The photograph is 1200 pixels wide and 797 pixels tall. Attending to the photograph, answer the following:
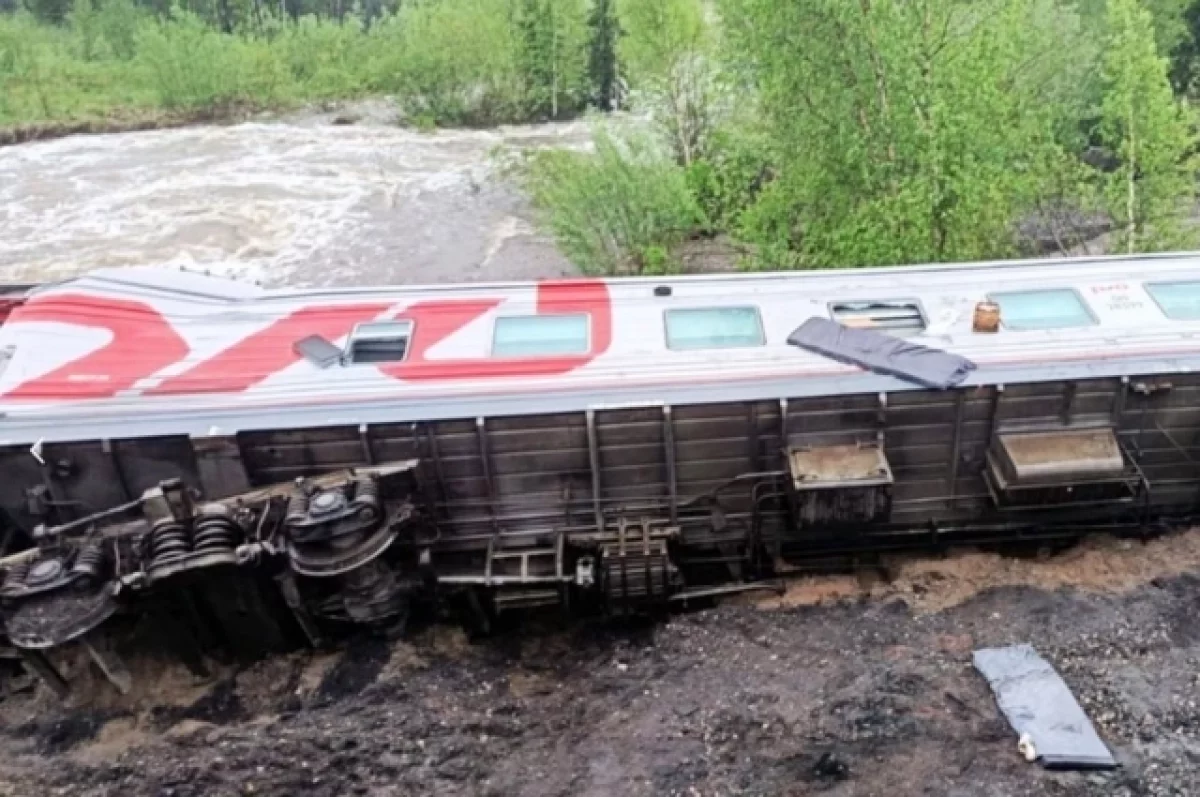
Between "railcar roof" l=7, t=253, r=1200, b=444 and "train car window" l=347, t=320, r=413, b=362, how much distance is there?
0.06 feet

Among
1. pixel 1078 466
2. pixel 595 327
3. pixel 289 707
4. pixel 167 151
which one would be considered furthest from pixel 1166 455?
pixel 167 151

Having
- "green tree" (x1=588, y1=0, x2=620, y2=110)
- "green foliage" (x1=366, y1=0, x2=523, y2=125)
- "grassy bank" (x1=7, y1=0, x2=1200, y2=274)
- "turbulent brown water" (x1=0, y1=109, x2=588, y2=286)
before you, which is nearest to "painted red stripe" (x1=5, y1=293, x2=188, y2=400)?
"grassy bank" (x1=7, y1=0, x2=1200, y2=274)

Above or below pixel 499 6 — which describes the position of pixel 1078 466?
below

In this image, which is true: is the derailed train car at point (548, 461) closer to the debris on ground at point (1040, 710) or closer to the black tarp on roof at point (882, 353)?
the black tarp on roof at point (882, 353)

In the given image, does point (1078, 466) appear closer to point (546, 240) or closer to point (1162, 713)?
point (1162, 713)

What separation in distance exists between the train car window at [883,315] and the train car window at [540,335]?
7.04ft

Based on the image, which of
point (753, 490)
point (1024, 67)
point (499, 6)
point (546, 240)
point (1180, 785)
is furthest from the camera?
point (499, 6)

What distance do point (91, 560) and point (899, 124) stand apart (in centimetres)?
975

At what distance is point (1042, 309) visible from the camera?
27.7ft

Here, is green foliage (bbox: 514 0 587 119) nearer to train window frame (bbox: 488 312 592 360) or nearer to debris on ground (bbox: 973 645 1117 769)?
train window frame (bbox: 488 312 592 360)

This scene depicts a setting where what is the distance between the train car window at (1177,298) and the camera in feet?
27.2

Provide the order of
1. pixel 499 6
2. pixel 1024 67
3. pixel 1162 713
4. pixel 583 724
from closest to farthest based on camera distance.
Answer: pixel 1162 713 → pixel 583 724 → pixel 1024 67 → pixel 499 6

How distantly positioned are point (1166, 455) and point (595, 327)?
4620 millimetres

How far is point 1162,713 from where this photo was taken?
18.8ft
